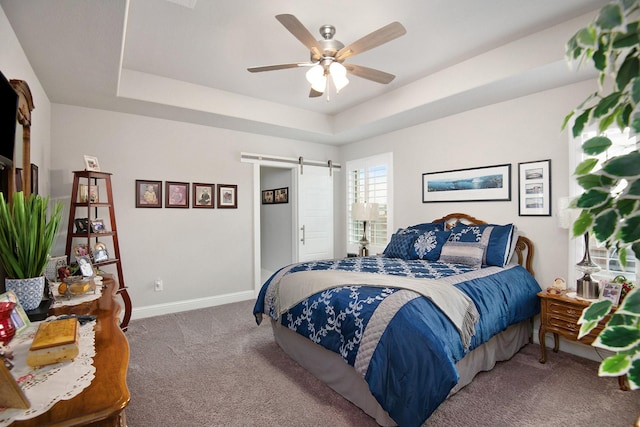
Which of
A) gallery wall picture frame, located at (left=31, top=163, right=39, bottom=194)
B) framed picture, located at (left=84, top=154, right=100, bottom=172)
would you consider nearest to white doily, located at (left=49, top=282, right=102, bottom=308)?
gallery wall picture frame, located at (left=31, top=163, right=39, bottom=194)

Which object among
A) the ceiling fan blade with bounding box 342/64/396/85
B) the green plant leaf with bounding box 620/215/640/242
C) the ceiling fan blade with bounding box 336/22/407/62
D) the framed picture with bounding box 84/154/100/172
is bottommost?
the green plant leaf with bounding box 620/215/640/242

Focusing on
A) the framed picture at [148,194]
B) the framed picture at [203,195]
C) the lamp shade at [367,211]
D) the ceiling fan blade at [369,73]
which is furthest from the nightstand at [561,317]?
the framed picture at [148,194]

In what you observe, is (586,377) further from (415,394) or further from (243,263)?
(243,263)

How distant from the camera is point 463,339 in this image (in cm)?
194

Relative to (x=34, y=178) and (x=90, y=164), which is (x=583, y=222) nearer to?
(x=34, y=178)

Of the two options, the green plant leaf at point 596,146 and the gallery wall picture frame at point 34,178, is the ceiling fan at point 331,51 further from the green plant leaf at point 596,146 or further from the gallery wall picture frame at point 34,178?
the gallery wall picture frame at point 34,178

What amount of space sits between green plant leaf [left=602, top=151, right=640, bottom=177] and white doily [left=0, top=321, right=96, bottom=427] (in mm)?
1259

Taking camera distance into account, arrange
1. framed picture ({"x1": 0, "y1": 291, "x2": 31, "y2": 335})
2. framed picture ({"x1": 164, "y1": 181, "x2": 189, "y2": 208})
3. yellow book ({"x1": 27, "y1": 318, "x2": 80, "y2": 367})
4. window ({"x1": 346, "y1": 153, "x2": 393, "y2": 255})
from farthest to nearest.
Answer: window ({"x1": 346, "y1": 153, "x2": 393, "y2": 255}) < framed picture ({"x1": 164, "y1": 181, "x2": 189, "y2": 208}) < framed picture ({"x1": 0, "y1": 291, "x2": 31, "y2": 335}) < yellow book ({"x1": 27, "y1": 318, "x2": 80, "y2": 367})

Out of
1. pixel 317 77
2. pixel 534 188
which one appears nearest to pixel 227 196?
pixel 317 77

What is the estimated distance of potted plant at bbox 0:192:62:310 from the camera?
4.08ft

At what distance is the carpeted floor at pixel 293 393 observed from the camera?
1.94 metres

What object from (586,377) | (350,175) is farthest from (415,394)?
(350,175)

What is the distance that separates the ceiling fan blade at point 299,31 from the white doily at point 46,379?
1926 millimetres

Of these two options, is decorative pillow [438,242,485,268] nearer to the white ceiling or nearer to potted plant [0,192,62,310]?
the white ceiling
